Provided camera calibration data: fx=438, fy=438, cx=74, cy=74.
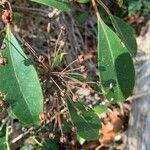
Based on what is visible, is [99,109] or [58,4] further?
[99,109]

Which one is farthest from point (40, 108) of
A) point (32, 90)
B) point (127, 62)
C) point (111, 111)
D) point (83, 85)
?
point (111, 111)

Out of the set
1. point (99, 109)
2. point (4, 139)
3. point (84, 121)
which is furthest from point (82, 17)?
point (84, 121)

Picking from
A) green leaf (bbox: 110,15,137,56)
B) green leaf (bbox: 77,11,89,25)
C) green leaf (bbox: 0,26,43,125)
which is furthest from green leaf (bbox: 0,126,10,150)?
green leaf (bbox: 77,11,89,25)

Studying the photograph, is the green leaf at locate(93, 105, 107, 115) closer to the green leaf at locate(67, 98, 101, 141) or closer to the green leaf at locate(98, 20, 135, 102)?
the green leaf at locate(67, 98, 101, 141)

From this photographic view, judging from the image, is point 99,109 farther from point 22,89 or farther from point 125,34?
point 22,89

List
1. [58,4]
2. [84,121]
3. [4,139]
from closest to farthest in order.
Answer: [58,4], [84,121], [4,139]

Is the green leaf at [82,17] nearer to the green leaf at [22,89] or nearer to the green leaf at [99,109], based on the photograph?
the green leaf at [99,109]

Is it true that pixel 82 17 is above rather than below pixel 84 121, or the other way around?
above
